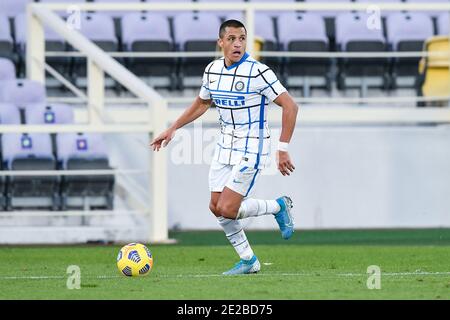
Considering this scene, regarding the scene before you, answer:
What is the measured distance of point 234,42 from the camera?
10305 mm

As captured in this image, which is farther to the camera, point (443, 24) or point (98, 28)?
point (443, 24)

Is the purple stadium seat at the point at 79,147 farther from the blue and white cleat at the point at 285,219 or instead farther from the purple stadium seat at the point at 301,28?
the blue and white cleat at the point at 285,219

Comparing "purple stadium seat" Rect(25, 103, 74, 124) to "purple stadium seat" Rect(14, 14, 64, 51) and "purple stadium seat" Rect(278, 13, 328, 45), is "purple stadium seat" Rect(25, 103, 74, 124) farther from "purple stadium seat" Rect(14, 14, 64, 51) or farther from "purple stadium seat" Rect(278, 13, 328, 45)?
"purple stadium seat" Rect(278, 13, 328, 45)

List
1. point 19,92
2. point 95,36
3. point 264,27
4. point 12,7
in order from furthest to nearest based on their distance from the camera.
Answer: point 12,7, point 264,27, point 95,36, point 19,92

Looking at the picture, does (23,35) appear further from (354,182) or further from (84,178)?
(354,182)

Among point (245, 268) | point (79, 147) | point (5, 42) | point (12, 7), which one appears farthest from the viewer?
point (12, 7)

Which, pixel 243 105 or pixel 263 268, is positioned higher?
pixel 243 105

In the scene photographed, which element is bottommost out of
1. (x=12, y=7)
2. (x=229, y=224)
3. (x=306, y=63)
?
(x=229, y=224)

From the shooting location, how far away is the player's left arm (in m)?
9.99

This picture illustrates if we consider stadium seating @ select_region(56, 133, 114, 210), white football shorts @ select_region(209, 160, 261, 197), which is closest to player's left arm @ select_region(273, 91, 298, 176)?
white football shorts @ select_region(209, 160, 261, 197)

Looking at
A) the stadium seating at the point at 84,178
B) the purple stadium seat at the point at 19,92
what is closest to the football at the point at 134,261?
the stadium seating at the point at 84,178

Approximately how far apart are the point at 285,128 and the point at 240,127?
43 cm

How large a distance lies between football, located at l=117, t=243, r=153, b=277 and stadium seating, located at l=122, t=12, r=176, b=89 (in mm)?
8217

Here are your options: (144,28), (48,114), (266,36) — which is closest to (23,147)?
(48,114)
